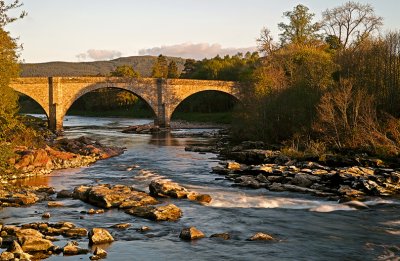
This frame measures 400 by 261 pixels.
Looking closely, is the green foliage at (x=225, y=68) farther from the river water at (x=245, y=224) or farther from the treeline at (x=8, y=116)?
the river water at (x=245, y=224)

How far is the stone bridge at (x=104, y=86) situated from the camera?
5581 centimetres

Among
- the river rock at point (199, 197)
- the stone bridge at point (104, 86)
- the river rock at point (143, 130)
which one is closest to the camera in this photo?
the river rock at point (199, 197)

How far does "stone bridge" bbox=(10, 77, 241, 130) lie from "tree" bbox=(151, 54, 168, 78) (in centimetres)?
4536

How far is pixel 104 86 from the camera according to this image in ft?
202

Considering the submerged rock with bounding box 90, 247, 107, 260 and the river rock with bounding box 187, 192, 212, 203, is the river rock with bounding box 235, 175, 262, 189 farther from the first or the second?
the submerged rock with bounding box 90, 247, 107, 260

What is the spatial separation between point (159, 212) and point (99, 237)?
3.48 m

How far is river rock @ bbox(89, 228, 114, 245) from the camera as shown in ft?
45.3

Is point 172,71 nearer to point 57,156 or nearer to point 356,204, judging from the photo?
point 57,156

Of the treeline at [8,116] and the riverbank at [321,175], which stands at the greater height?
the treeline at [8,116]

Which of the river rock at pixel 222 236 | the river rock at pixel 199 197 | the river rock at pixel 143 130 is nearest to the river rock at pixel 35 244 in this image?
the river rock at pixel 222 236

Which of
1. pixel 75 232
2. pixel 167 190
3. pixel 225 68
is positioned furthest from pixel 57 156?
pixel 225 68

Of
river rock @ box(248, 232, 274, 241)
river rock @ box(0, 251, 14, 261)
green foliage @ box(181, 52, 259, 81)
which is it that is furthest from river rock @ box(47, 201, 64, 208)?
green foliage @ box(181, 52, 259, 81)

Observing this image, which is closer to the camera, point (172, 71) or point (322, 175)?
point (322, 175)

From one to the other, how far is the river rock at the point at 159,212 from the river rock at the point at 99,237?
2910 mm
